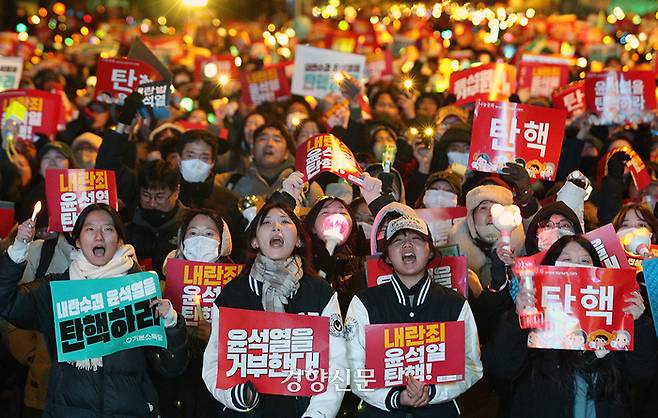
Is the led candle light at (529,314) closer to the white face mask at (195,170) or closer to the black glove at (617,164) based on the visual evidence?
the black glove at (617,164)

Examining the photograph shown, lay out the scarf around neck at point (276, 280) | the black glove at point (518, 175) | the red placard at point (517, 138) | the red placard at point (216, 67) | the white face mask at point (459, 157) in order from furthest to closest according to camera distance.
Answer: the red placard at point (216, 67) → the white face mask at point (459, 157) → the red placard at point (517, 138) → the black glove at point (518, 175) → the scarf around neck at point (276, 280)

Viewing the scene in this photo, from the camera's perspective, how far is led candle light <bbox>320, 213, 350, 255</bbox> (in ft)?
20.4

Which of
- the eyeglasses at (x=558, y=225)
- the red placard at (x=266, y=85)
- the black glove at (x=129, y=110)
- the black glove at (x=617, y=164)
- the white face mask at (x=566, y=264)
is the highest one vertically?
the red placard at (x=266, y=85)

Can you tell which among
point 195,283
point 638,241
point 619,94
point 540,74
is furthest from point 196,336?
point 540,74

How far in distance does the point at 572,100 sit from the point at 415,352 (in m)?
5.00

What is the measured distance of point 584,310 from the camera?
16.7 ft

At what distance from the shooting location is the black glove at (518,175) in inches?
268

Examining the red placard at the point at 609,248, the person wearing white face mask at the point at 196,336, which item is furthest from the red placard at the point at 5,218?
the red placard at the point at 609,248

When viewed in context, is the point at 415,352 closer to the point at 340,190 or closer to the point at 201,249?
the point at 201,249

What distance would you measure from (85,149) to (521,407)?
494cm

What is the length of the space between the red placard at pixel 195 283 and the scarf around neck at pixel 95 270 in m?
0.52

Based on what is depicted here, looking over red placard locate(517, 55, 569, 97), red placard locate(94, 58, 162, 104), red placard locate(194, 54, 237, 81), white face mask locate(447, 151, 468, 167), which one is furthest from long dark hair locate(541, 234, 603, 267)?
red placard locate(194, 54, 237, 81)

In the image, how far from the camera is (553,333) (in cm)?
509

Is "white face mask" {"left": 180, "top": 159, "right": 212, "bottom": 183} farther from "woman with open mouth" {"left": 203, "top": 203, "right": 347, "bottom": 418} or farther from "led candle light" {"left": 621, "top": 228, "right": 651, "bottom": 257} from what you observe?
"led candle light" {"left": 621, "top": 228, "right": 651, "bottom": 257}
